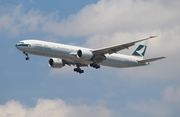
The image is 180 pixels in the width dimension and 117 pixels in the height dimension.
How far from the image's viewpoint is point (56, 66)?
100 m

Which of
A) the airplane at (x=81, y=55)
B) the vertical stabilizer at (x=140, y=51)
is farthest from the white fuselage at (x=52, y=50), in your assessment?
the vertical stabilizer at (x=140, y=51)

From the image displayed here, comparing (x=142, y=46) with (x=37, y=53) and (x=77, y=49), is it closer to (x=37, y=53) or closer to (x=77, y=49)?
(x=77, y=49)

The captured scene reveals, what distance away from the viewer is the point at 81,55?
305ft

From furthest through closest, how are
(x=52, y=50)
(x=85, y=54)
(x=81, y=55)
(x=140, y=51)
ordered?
1. (x=140, y=51)
2. (x=85, y=54)
3. (x=81, y=55)
4. (x=52, y=50)

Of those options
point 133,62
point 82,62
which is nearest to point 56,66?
Result: point 82,62

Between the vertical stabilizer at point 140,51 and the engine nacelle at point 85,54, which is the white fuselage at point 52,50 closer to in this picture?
the engine nacelle at point 85,54

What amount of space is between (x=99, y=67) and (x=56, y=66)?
845 centimetres

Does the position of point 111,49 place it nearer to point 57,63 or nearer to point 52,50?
point 52,50

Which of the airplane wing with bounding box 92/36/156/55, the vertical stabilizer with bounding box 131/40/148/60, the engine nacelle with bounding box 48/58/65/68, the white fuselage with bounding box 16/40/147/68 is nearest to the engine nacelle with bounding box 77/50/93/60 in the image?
the white fuselage with bounding box 16/40/147/68

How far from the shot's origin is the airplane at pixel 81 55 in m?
89.8

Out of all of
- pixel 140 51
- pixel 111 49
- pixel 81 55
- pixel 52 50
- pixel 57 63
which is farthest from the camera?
pixel 140 51

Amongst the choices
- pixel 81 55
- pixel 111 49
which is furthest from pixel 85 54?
pixel 111 49

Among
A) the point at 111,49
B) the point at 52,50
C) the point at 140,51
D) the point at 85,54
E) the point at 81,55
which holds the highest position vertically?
the point at 140,51

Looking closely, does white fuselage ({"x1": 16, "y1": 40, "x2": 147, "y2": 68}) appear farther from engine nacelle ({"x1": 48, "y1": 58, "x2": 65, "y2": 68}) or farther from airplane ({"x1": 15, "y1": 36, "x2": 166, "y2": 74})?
engine nacelle ({"x1": 48, "y1": 58, "x2": 65, "y2": 68})
